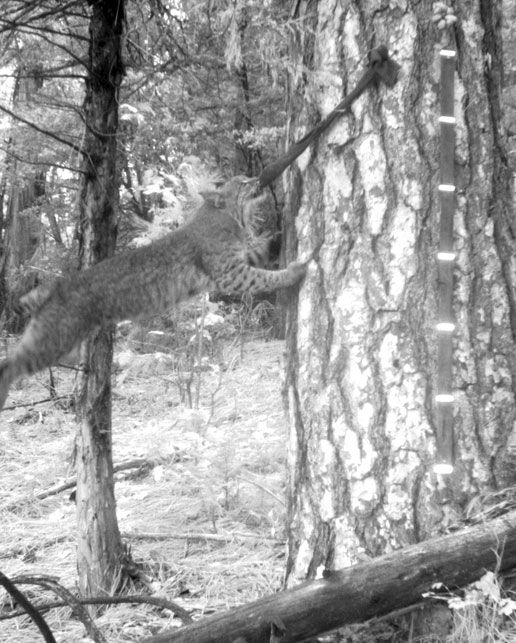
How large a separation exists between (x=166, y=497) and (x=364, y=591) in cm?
332

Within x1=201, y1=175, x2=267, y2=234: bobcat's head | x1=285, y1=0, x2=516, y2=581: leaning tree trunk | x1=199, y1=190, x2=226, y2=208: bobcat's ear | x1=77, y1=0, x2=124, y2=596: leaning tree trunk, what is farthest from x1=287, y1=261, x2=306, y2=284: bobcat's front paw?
x1=199, y1=190, x2=226, y2=208: bobcat's ear

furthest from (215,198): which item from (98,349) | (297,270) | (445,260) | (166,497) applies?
(445,260)

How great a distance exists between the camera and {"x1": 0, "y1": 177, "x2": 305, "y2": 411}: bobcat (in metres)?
3.70

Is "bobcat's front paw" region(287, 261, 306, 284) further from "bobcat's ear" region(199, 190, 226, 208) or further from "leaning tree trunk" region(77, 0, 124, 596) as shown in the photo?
"bobcat's ear" region(199, 190, 226, 208)

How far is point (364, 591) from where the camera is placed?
93.3 inches

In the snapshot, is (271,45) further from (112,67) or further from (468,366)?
(468,366)

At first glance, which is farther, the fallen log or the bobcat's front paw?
the bobcat's front paw

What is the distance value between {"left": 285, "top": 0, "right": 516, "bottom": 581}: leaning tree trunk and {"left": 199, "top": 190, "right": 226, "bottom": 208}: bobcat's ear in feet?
6.69

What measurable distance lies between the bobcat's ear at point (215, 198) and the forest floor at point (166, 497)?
5.60ft

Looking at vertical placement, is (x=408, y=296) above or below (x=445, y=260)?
below

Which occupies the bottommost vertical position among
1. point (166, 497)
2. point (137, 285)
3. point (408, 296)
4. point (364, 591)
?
point (166, 497)

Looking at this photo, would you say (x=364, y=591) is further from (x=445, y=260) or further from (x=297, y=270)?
(x=297, y=270)

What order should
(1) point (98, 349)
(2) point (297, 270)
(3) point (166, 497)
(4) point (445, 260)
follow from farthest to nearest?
1. (3) point (166, 497)
2. (1) point (98, 349)
3. (2) point (297, 270)
4. (4) point (445, 260)

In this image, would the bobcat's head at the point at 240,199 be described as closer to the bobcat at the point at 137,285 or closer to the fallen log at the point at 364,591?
the bobcat at the point at 137,285
